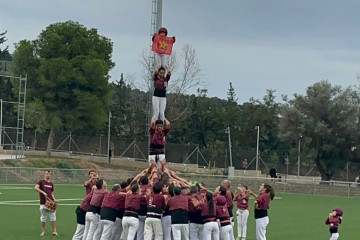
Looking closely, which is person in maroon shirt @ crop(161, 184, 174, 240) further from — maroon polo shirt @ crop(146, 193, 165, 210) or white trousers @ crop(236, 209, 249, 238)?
white trousers @ crop(236, 209, 249, 238)

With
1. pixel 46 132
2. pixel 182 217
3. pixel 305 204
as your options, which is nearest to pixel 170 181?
pixel 182 217

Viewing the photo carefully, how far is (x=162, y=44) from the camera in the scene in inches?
889

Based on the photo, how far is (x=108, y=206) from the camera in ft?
65.4

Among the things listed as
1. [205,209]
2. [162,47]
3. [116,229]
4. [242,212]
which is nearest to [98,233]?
[116,229]

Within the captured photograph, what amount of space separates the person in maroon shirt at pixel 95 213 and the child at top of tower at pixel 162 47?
440 cm

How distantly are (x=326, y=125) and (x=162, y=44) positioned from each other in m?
47.7

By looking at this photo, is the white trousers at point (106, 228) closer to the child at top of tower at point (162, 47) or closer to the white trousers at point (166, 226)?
the white trousers at point (166, 226)

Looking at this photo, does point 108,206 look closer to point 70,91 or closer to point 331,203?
point 331,203


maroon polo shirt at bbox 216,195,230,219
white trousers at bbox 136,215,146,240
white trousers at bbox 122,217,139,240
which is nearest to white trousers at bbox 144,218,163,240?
white trousers at bbox 122,217,139,240

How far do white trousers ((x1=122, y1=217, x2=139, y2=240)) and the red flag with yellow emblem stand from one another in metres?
5.49

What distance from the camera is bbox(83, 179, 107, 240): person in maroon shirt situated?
20375mm

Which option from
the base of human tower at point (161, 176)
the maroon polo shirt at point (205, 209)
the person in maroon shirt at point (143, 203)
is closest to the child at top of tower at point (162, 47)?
the base of human tower at point (161, 176)

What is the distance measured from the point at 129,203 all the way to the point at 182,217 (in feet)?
4.62

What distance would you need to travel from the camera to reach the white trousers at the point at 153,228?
19.6m
